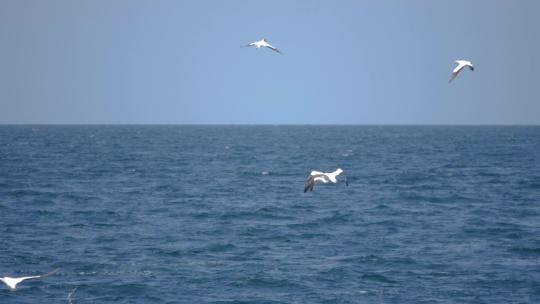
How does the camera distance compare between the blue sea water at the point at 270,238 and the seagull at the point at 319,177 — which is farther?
the blue sea water at the point at 270,238

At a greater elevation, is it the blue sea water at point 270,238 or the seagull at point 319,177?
the seagull at point 319,177

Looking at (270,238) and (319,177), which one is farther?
(270,238)

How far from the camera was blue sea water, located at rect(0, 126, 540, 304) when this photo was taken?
28.9m

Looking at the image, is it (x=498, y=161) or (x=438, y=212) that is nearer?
(x=438, y=212)

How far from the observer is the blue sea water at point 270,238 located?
2892cm

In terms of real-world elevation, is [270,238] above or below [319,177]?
below

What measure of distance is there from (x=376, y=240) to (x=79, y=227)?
15.1 meters

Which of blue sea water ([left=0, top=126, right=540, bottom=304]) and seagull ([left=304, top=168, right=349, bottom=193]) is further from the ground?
seagull ([left=304, top=168, right=349, bottom=193])

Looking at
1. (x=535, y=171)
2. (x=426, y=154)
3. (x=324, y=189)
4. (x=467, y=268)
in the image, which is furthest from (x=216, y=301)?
(x=426, y=154)

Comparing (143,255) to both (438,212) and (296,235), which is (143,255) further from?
(438,212)

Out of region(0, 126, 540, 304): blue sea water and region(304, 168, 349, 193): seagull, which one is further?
region(0, 126, 540, 304): blue sea water

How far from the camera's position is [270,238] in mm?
39000

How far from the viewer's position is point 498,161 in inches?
3708

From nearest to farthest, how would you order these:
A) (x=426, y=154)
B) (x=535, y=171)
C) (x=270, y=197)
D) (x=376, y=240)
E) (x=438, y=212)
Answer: (x=376, y=240), (x=438, y=212), (x=270, y=197), (x=535, y=171), (x=426, y=154)
